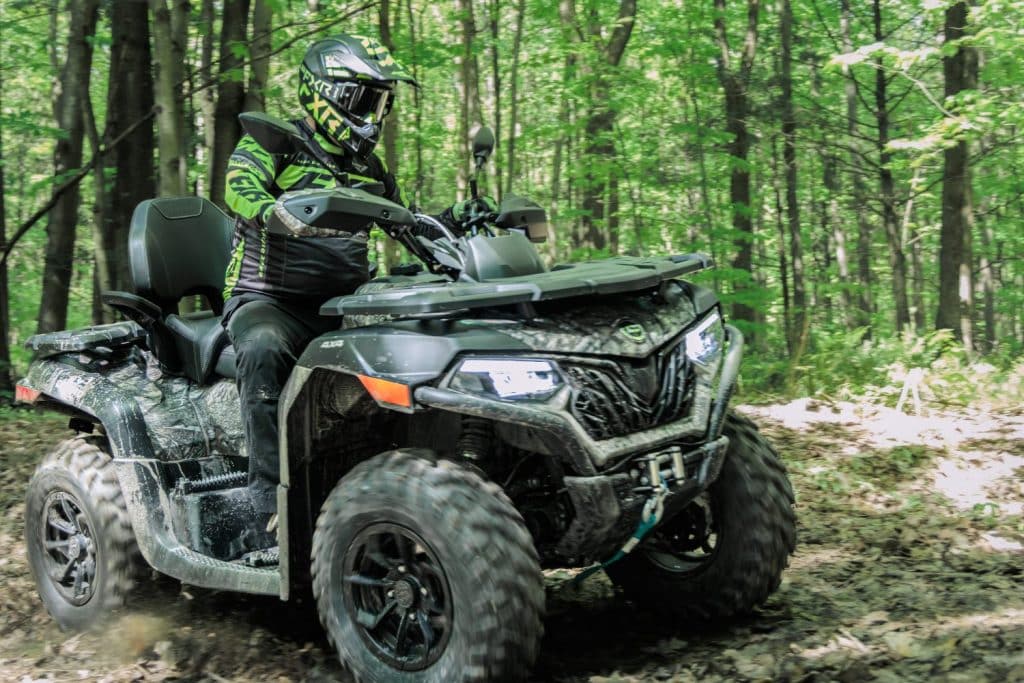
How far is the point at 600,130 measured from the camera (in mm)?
12852

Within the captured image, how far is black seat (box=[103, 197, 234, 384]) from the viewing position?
4246 millimetres

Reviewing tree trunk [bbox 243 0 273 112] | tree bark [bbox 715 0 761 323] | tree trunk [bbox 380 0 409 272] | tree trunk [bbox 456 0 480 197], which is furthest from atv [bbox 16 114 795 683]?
tree bark [bbox 715 0 761 323]

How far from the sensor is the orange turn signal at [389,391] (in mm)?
3008

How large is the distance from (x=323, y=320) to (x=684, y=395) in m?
1.55

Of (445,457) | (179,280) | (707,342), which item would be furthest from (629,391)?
(179,280)

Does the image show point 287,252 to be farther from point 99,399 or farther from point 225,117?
point 225,117

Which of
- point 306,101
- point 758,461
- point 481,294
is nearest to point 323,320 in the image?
point 306,101

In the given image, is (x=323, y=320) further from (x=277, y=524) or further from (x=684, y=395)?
(x=684, y=395)

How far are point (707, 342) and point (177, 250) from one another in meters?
2.49

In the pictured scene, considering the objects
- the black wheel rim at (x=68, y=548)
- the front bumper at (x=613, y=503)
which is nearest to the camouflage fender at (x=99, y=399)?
the black wheel rim at (x=68, y=548)

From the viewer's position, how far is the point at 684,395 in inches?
130

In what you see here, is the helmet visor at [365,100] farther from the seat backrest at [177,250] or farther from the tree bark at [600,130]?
the tree bark at [600,130]

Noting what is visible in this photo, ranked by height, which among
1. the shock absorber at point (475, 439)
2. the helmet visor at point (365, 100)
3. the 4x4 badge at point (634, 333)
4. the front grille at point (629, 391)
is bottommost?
the shock absorber at point (475, 439)

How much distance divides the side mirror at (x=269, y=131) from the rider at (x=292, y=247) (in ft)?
0.32
